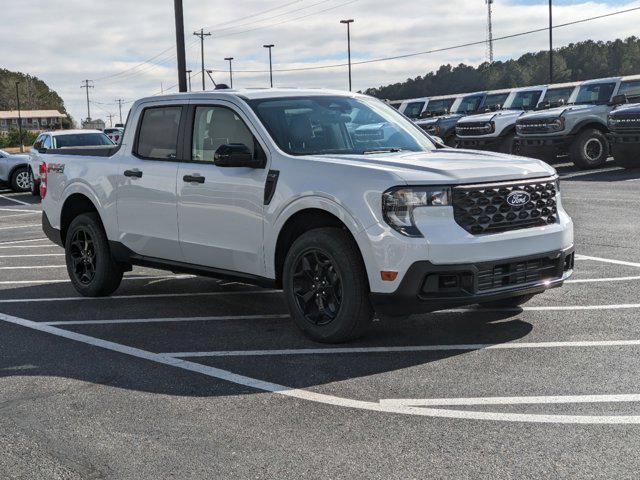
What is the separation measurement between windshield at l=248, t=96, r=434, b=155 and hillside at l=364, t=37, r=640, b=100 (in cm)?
5708

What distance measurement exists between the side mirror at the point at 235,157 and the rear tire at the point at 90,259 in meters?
2.19

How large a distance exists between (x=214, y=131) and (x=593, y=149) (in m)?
16.5

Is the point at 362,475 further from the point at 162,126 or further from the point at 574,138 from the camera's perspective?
the point at 574,138

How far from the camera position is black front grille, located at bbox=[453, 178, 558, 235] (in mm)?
6000

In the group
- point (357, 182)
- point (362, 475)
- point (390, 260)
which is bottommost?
point (362, 475)

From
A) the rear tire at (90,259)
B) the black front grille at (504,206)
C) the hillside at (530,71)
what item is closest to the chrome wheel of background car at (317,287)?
the black front grille at (504,206)

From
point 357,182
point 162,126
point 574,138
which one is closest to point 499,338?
point 357,182

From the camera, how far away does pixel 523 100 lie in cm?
2534

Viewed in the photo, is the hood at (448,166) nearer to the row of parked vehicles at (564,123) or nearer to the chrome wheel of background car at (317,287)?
the chrome wheel of background car at (317,287)

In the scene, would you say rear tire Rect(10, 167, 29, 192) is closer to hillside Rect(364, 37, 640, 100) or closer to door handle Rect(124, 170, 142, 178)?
door handle Rect(124, 170, 142, 178)

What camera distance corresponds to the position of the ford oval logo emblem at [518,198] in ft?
20.3

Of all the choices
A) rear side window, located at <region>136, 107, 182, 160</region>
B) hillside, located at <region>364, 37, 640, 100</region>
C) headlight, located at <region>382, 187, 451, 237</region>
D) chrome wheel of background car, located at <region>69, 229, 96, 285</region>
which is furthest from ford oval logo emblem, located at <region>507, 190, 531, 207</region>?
hillside, located at <region>364, 37, 640, 100</region>

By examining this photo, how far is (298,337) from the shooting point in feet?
22.0

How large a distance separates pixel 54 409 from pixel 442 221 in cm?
260
